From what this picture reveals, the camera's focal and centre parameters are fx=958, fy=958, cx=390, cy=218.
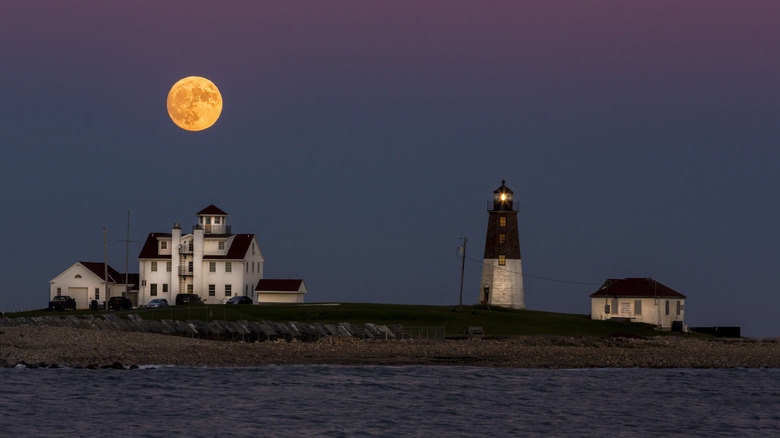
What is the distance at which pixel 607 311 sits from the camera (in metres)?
77.3

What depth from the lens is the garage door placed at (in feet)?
324

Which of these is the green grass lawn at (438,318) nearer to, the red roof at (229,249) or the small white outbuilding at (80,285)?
the red roof at (229,249)

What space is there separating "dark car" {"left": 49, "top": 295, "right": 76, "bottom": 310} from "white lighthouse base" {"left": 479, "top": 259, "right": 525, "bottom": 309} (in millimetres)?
39445

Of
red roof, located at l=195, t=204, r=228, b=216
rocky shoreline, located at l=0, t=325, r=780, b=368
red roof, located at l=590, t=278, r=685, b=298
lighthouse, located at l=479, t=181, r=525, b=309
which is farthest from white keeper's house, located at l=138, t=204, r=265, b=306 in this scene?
red roof, located at l=590, t=278, r=685, b=298

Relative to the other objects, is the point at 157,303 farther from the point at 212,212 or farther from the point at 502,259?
the point at 502,259

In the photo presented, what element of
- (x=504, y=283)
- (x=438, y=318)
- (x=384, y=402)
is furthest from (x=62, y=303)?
(x=384, y=402)

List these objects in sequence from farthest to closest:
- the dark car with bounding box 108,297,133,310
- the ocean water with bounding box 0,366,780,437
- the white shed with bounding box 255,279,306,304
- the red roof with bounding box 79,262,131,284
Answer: the red roof with bounding box 79,262,131,284 < the white shed with bounding box 255,279,306,304 < the dark car with bounding box 108,297,133,310 < the ocean water with bounding box 0,366,780,437

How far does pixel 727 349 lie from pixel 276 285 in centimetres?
5081

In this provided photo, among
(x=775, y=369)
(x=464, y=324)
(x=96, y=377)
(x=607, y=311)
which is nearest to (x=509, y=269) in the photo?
(x=607, y=311)

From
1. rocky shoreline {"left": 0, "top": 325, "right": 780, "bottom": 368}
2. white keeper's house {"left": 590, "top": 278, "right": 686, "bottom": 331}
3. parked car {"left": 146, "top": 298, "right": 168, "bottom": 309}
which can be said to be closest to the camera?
rocky shoreline {"left": 0, "top": 325, "right": 780, "bottom": 368}

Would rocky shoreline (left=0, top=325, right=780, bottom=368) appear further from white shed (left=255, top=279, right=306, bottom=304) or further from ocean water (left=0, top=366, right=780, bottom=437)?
white shed (left=255, top=279, right=306, bottom=304)

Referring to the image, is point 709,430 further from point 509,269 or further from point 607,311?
point 509,269

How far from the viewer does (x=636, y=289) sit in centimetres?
7631

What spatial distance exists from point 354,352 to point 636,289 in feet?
104
